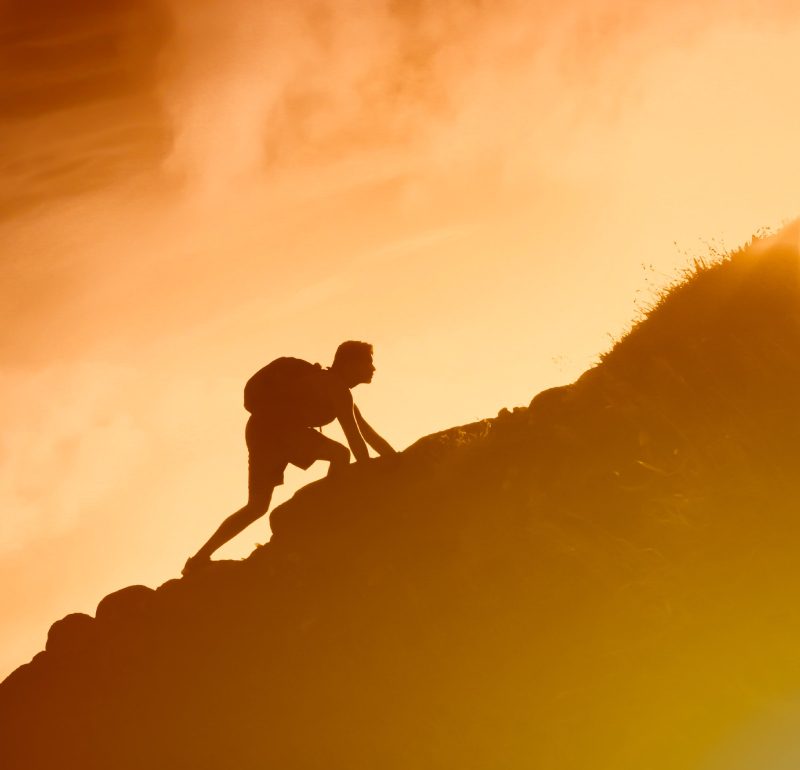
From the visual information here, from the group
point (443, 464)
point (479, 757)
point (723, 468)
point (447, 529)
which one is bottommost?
point (479, 757)

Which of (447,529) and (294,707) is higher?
(447,529)

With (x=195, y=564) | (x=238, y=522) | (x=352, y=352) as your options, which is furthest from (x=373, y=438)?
(x=195, y=564)

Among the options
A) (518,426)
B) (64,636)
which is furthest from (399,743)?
(64,636)

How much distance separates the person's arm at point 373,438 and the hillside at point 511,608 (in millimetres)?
194

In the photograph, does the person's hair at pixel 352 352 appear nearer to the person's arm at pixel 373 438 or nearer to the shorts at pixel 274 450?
the person's arm at pixel 373 438

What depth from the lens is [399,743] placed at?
851 cm

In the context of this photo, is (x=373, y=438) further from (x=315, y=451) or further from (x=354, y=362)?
(x=354, y=362)

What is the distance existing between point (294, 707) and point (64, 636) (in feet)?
10.4

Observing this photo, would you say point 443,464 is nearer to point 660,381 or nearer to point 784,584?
point 660,381

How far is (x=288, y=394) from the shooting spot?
397 inches

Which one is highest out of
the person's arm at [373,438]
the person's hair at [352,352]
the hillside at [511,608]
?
the person's hair at [352,352]

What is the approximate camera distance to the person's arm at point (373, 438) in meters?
10.0

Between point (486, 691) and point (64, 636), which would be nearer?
point (486, 691)

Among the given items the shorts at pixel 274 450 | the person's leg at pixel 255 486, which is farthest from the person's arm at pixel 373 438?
the person's leg at pixel 255 486
